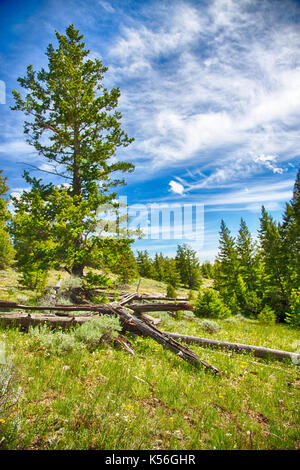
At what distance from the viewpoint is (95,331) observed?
241 inches

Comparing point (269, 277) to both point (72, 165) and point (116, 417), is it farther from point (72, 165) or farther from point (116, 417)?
point (116, 417)

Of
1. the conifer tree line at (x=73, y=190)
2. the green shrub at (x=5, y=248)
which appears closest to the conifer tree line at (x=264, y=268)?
the conifer tree line at (x=73, y=190)

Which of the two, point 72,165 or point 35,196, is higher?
point 72,165

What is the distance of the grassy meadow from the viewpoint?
2.81 metres

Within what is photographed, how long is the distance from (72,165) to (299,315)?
18.4m

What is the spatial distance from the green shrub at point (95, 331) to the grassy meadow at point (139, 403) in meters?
0.27

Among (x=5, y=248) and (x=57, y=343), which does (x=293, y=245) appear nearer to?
(x=57, y=343)

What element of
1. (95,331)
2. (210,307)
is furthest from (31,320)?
(210,307)

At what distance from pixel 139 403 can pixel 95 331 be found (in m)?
2.79

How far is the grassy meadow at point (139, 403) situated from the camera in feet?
9.22

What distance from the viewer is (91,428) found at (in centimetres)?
289

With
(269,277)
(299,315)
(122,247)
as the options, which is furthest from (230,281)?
(122,247)

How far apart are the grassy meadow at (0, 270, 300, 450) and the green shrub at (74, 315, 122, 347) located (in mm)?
272

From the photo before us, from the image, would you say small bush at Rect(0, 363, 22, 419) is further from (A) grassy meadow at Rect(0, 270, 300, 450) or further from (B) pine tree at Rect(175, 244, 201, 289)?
(B) pine tree at Rect(175, 244, 201, 289)
